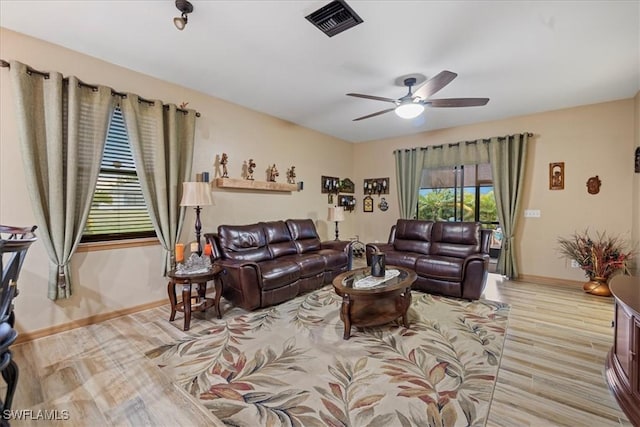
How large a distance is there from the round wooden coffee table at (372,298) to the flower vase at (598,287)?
9.64 feet

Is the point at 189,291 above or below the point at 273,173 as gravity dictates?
below

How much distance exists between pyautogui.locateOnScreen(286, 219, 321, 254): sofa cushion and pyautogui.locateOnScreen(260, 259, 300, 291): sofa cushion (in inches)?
31.7

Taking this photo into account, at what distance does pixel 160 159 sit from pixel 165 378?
240cm

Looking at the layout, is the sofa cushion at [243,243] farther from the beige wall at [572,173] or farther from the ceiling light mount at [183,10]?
the beige wall at [572,173]

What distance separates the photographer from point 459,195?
5.57m

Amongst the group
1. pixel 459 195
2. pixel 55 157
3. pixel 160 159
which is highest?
pixel 160 159

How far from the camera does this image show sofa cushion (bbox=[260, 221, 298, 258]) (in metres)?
4.16

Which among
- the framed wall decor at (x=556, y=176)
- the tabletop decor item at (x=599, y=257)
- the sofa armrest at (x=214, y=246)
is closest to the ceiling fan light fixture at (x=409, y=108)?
the sofa armrest at (x=214, y=246)

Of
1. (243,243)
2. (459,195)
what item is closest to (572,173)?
(459,195)

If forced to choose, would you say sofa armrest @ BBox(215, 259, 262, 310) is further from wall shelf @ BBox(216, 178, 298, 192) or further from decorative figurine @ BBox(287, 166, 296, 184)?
decorative figurine @ BBox(287, 166, 296, 184)

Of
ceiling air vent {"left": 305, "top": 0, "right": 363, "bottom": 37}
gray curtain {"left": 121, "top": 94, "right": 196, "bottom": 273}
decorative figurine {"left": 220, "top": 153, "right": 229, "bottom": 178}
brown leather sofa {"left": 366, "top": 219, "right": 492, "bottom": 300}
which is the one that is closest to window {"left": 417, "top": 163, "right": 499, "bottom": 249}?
brown leather sofa {"left": 366, "top": 219, "right": 492, "bottom": 300}

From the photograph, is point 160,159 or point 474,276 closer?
point 160,159

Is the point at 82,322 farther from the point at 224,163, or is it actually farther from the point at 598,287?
the point at 598,287

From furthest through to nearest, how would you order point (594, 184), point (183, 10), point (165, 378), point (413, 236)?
point (413, 236) < point (594, 184) < point (183, 10) < point (165, 378)
